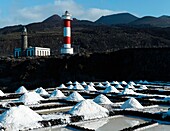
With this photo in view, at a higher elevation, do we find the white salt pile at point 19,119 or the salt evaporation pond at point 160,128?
the white salt pile at point 19,119

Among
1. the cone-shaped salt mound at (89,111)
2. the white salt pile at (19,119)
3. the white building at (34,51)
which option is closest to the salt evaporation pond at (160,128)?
the cone-shaped salt mound at (89,111)

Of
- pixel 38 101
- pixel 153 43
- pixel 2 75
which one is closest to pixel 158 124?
pixel 38 101

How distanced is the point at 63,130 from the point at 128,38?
84448mm

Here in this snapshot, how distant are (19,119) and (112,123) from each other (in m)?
3.85

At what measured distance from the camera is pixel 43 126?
39.7 ft

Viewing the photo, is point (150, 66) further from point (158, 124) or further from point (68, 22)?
point (158, 124)

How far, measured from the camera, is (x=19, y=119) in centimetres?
1221

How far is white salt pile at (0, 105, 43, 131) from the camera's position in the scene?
11.7 metres

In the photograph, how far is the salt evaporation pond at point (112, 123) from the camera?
1198 cm

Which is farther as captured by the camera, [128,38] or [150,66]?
[128,38]

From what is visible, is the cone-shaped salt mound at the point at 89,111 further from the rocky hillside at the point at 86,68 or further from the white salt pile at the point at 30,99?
the rocky hillside at the point at 86,68

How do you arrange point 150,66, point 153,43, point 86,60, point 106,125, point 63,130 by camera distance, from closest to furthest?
point 63,130, point 106,125, point 150,66, point 86,60, point 153,43

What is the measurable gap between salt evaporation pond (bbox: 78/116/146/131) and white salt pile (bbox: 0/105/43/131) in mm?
2010

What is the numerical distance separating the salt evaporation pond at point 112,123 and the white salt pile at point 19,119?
2.01 meters
